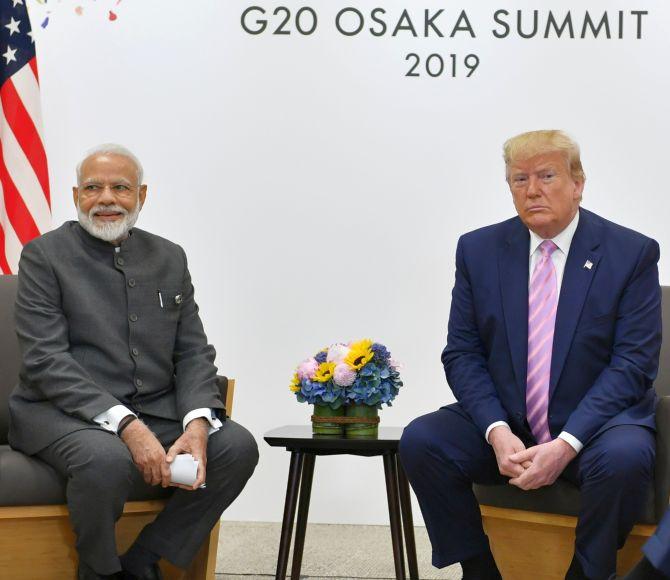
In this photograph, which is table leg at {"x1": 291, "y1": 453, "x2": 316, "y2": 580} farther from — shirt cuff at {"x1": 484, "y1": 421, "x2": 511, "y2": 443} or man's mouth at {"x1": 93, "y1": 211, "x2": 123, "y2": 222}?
man's mouth at {"x1": 93, "y1": 211, "x2": 123, "y2": 222}

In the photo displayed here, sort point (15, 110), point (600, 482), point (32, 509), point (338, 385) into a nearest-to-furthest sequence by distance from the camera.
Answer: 1. point (600, 482)
2. point (32, 509)
3. point (338, 385)
4. point (15, 110)

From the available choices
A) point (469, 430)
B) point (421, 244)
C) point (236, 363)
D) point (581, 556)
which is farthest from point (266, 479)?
point (581, 556)

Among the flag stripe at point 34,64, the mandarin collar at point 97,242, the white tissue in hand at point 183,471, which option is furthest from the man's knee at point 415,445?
the flag stripe at point 34,64

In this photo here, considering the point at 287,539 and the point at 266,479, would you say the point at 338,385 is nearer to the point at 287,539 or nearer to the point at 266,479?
the point at 287,539

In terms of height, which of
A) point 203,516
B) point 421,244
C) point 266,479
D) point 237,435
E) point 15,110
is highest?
point 15,110

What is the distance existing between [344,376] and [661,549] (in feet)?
4.62

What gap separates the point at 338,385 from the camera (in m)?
3.38

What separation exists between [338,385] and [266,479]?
1406 mm

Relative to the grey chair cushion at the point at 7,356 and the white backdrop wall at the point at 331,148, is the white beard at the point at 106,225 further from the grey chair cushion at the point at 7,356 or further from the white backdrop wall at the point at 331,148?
the white backdrop wall at the point at 331,148

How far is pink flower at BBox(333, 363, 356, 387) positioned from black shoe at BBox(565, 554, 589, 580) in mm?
949

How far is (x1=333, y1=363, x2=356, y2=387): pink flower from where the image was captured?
3.36 metres

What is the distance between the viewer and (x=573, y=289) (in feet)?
9.83

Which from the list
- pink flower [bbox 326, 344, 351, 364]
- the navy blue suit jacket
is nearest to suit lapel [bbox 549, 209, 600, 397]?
the navy blue suit jacket

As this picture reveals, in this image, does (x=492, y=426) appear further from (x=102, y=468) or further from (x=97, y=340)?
(x=97, y=340)
